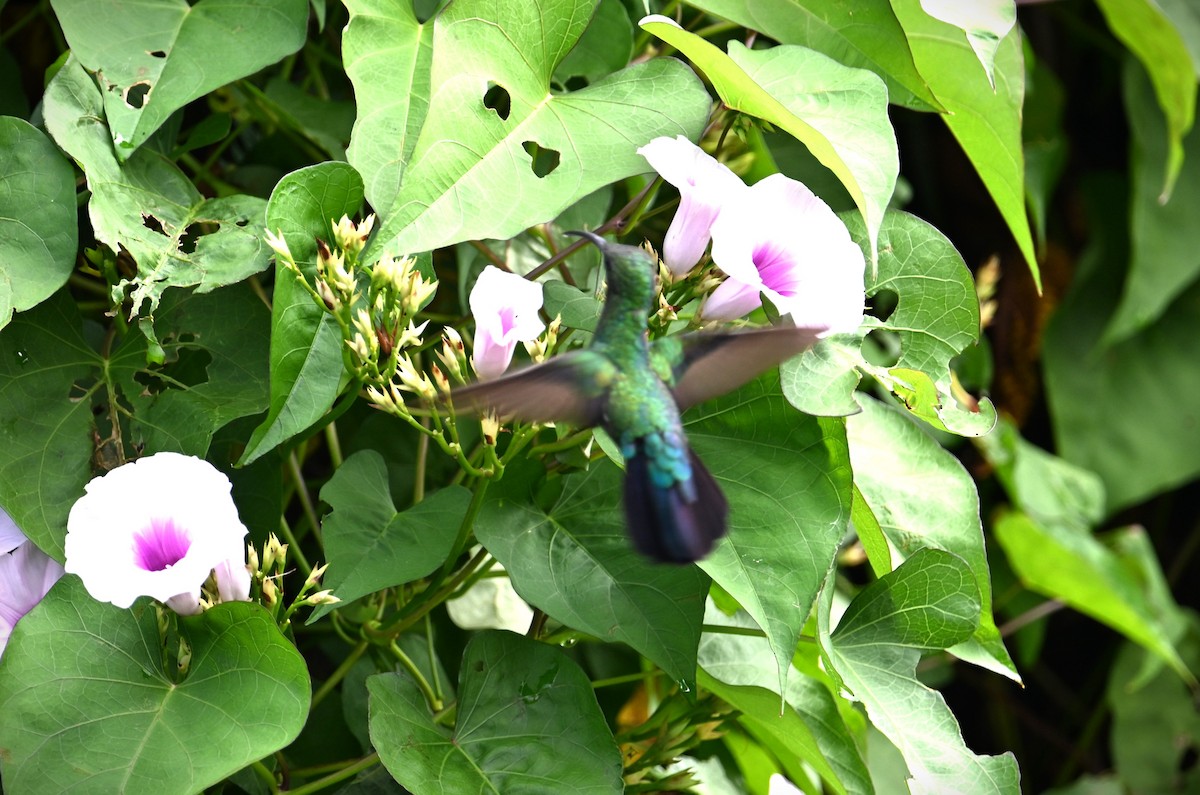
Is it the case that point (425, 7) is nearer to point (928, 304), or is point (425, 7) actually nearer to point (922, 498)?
point (928, 304)

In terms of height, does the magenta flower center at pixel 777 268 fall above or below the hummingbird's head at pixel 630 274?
below

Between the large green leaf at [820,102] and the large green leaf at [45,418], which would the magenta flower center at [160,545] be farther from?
the large green leaf at [820,102]

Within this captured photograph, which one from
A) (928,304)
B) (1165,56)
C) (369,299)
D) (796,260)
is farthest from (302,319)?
(1165,56)

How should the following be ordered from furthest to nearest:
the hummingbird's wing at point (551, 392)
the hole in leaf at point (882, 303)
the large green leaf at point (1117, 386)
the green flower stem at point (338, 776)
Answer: the large green leaf at point (1117, 386), the hole in leaf at point (882, 303), the green flower stem at point (338, 776), the hummingbird's wing at point (551, 392)

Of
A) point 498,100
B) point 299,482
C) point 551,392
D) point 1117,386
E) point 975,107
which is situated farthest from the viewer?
point 1117,386

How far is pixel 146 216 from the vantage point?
868 mm

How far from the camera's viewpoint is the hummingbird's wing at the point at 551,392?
653 millimetres

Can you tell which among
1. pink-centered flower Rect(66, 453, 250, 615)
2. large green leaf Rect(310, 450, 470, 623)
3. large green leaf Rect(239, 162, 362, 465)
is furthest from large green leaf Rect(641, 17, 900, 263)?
pink-centered flower Rect(66, 453, 250, 615)

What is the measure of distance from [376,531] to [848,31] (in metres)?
0.58


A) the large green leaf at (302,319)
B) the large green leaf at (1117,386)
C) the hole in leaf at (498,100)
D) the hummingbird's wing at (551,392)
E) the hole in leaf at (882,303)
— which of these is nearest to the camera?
the hummingbird's wing at (551,392)

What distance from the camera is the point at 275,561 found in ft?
2.71

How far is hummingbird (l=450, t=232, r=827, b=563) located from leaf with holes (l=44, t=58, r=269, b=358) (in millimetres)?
259

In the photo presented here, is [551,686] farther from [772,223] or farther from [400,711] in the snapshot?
[772,223]

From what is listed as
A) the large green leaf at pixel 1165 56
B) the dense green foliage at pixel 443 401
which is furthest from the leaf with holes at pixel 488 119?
the large green leaf at pixel 1165 56
